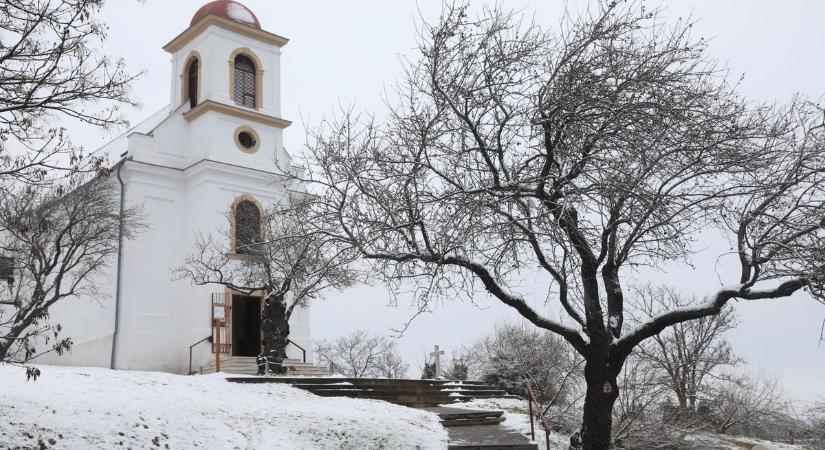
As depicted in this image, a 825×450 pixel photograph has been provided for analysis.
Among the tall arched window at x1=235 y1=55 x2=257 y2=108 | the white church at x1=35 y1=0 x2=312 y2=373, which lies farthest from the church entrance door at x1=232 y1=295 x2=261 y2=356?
the tall arched window at x1=235 y1=55 x2=257 y2=108

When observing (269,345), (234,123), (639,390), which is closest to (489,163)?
(639,390)

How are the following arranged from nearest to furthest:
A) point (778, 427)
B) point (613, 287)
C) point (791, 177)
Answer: point (791, 177) → point (613, 287) → point (778, 427)

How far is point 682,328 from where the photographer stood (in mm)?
27062

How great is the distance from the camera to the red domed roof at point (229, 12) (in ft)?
90.9

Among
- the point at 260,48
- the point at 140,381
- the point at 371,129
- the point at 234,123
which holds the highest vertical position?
the point at 260,48

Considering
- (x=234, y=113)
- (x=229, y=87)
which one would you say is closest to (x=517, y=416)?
(x=234, y=113)

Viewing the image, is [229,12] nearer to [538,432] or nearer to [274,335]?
[274,335]

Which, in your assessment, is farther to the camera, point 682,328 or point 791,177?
point 682,328

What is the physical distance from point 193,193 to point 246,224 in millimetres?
2512

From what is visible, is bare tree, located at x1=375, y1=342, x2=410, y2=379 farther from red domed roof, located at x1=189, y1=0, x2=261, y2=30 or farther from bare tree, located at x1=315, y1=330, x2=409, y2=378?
red domed roof, located at x1=189, y1=0, x2=261, y2=30

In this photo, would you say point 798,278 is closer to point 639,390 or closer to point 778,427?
point 639,390

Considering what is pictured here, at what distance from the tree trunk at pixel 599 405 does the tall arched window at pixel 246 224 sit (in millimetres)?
12946

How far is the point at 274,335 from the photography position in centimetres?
2020

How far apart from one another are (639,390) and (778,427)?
10075mm
